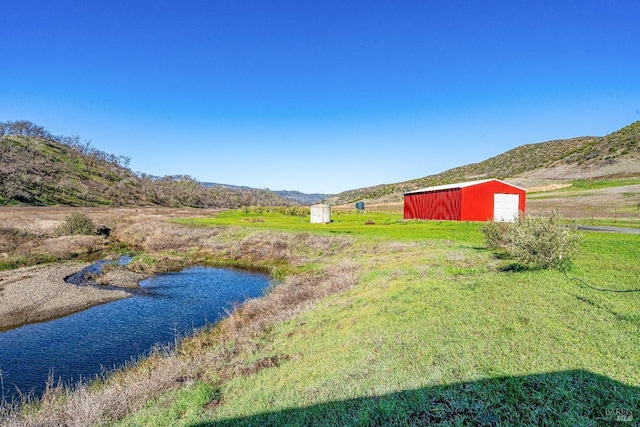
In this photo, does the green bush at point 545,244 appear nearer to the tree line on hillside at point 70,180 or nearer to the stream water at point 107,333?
the stream water at point 107,333

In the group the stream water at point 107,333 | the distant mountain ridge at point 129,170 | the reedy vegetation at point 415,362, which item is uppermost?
the distant mountain ridge at point 129,170

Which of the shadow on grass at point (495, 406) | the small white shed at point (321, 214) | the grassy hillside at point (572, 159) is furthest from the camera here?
the grassy hillside at point (572, 159)

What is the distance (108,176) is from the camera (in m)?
131

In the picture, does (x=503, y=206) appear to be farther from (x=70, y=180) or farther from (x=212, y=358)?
(x=70, y=180)

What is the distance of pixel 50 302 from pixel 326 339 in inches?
732

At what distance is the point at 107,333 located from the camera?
52.6ft

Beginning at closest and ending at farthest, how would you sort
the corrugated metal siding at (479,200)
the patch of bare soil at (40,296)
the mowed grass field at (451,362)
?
the mowed grass field at (451,362) < the patch of bare soil at (40,296) < the corrugated metal siding at (479,200)

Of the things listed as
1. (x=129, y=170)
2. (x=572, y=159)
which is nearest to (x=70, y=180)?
(x=129, y=170)

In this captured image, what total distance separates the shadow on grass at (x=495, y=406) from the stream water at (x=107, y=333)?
365 inches

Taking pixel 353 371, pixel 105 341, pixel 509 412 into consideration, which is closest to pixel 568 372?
pixel 509 412

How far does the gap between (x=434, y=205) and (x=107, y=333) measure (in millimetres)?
40540

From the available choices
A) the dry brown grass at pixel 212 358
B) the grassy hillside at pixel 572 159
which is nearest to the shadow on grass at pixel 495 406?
the dry brown grass at pixel 212 358

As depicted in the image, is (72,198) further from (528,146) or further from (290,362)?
(528,146)

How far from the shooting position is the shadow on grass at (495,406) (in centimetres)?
470
